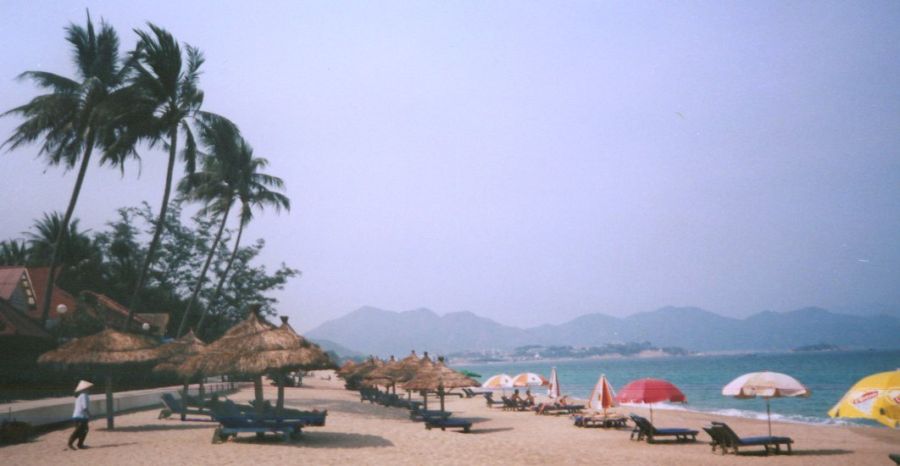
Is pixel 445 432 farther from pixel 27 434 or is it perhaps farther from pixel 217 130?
pixel 217 130

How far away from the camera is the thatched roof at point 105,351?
15766 mm

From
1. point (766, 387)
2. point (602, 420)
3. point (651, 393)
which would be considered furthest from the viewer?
point (602, 420)

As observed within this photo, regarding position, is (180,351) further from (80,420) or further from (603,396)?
(603,396)

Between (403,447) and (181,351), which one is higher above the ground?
(181,351)

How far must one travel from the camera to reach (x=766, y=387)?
1324 cm

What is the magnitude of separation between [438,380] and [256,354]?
5.93 m

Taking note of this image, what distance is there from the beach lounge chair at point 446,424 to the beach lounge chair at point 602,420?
436cm

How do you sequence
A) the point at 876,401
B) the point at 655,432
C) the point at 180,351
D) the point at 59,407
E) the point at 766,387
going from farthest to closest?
the point at 180,351 → the point at 59,407 → the point at 655,432 → the point at 766,387 → the point at 876,401

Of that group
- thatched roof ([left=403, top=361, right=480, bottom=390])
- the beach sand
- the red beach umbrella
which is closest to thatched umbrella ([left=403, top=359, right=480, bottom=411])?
thatched roof ([left=403, top=361, right=480, bottom=390])

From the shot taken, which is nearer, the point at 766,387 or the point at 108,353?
the point at 766,387

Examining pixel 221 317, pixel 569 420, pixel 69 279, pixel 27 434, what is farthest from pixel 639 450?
pixel 69 279

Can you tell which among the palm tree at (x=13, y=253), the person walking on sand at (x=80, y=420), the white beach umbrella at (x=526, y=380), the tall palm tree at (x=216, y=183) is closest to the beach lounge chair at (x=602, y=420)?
the white beach umbrella at (x=526, y=380)

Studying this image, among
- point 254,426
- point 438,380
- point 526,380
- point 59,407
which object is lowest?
point 526,380

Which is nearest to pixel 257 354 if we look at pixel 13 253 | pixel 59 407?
pixel 59 407
